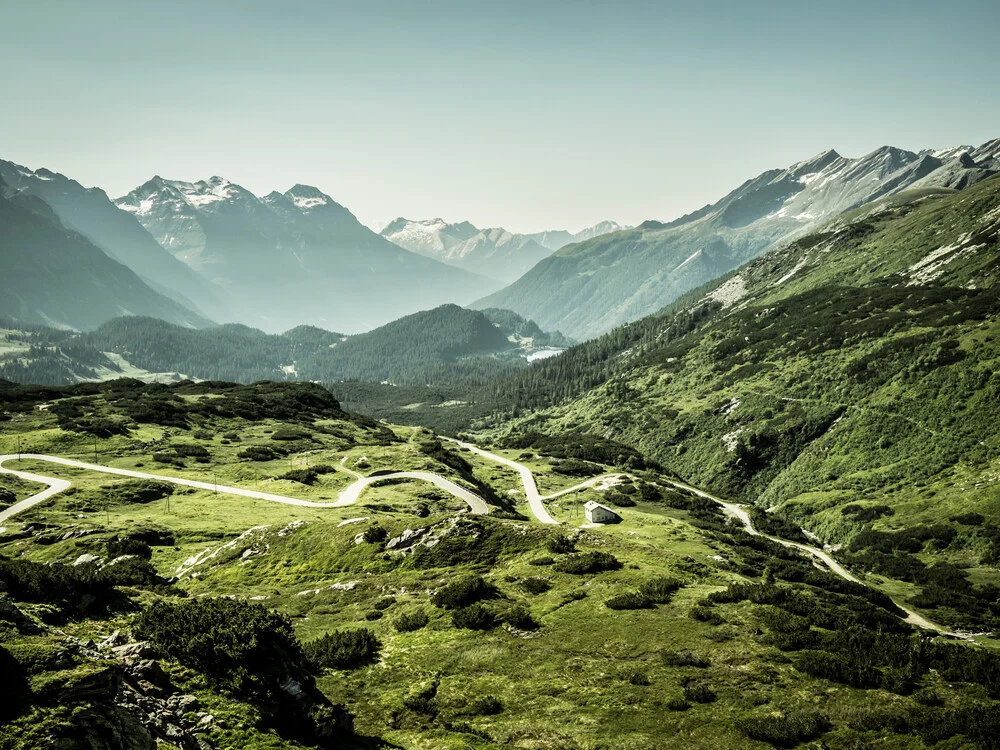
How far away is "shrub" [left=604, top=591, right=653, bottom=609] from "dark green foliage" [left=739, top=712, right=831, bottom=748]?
1212 cm

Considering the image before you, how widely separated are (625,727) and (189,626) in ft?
56.0

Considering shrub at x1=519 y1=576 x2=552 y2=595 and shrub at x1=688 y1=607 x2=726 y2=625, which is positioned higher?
shrub at x1=519 y1=576 x2=552 y2=595

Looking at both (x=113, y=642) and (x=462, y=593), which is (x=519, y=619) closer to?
(x=462, y=593)

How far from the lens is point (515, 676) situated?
2811cm

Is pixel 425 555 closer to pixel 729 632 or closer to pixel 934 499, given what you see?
pixel 729 632

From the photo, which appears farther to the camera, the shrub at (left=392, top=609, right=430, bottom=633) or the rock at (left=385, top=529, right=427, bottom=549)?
the rock at (left=385, top=529, right=427, bottom=549)

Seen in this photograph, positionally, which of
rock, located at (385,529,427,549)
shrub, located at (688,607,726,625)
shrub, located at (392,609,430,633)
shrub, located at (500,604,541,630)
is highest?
rock, located at (385,529,427,549)

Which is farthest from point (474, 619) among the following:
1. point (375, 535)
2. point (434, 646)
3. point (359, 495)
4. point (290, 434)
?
point (290, 434)

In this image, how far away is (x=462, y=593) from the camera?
120 ft

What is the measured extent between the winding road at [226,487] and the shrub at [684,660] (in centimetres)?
4055

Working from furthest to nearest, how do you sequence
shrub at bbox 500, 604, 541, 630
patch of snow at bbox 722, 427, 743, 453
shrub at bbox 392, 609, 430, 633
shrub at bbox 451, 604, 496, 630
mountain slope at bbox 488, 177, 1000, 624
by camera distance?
patch of snow at bbox 722, 427, 743, 453 → mountain slope at bbox 488, 177, 1000, 624 → shrub at bbox 392, 609, 430, 633 → shrub at bbox 451, 604, 496, 630 → shrub at bbox 500, 604, 541, 630

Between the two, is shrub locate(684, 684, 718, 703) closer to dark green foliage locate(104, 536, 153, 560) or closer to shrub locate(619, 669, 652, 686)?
shrub locate(619, 669, 652, 686)

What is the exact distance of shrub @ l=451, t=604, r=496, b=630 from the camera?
33562 mm

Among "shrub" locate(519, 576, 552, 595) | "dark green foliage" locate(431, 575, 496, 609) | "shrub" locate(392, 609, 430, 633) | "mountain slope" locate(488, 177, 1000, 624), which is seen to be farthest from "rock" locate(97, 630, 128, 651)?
"mountain slope" locate(488, 177, 1000, 624)
